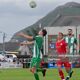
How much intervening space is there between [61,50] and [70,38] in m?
1.59

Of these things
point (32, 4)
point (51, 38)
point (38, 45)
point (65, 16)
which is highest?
point (65, 16)

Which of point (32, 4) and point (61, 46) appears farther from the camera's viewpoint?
point (32, 4)

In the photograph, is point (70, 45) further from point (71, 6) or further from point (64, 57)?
point (71, 6)

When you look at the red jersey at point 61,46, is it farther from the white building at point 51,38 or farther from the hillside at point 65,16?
the hillside at point 65,16

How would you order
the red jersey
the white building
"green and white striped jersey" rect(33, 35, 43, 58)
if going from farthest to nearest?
the white building < the red jersey < "green and white striped jersey" rect(33, 35, 43, 58)

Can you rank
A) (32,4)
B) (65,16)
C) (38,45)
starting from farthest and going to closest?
(65,16) < (32,4) < (38,45)

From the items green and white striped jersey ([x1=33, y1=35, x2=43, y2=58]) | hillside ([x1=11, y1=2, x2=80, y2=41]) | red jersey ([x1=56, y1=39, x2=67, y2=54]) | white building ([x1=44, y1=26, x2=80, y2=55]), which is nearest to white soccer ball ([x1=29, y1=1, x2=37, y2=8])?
red jersey ([x1=56, y1=39, x2=67, y2=54])

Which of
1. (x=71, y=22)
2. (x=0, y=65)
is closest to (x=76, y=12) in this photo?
(x=71, y=22)

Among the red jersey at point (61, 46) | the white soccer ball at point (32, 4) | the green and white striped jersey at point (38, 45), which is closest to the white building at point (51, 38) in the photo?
the white soccer ball at point (32, 4)

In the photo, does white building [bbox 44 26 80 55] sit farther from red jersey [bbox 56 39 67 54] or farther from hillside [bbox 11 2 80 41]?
red jersey [bbox 56 39 67 54]

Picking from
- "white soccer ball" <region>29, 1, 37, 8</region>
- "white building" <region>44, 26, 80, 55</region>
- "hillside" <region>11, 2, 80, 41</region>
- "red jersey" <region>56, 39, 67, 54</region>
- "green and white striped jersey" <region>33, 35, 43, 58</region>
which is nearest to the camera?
"green and white striped jersey" <region>33, 35, 43, 58</region>

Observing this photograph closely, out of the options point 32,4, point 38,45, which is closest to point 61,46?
point 38,45

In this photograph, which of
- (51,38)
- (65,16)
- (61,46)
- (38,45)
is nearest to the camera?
(38,45)

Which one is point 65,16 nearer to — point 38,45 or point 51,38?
point 51,38
